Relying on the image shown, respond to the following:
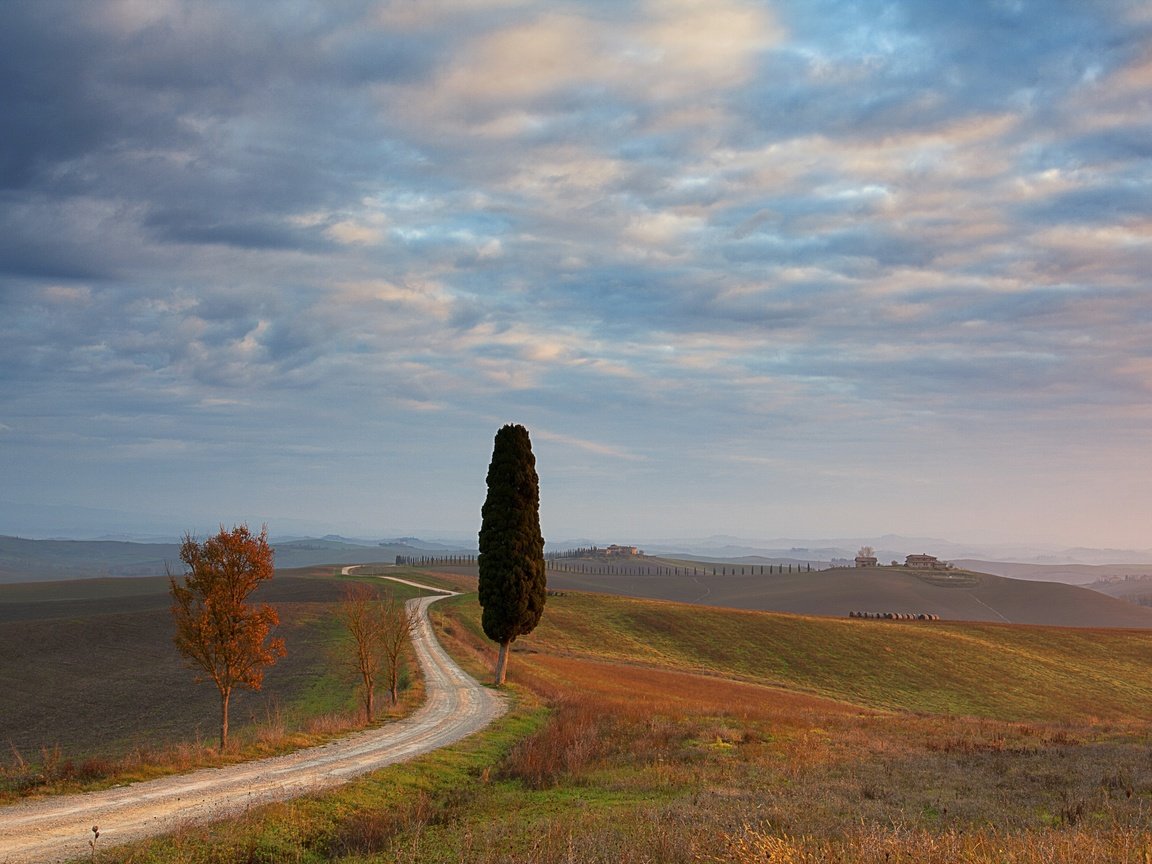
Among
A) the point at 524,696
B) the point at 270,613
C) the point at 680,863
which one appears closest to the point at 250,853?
the point at 680,863

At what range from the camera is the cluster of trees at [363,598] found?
32031mm

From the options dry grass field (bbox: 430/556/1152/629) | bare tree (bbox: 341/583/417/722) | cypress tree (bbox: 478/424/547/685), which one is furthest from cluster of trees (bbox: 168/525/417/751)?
dry grass field (bbox: 430/556/1152/629)

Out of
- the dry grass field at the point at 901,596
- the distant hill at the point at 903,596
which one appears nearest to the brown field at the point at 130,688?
the dry grass field at the point at 901,596

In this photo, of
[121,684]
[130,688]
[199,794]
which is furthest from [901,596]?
[199,794]

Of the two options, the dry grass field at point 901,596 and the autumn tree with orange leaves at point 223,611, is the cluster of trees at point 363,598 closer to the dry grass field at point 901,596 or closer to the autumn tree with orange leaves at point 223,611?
the autumn tree with orange leaves at point 223,611

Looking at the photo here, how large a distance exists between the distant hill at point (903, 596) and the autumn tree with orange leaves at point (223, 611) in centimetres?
12565

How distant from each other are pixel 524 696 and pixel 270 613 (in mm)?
15470

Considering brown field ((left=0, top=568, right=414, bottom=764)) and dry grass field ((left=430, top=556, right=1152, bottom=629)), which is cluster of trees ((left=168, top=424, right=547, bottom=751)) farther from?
dry grass field ((left=430, top=556, right=1152, bottom=629))

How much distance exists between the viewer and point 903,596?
A: 546 ft

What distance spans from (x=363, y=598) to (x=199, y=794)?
2401cm

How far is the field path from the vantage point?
16500mm

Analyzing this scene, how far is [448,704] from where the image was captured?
4078 cm

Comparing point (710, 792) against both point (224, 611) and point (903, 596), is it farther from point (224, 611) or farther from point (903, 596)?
point (903, 596)

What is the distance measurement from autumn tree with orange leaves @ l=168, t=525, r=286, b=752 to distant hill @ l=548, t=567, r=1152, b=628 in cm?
12565
